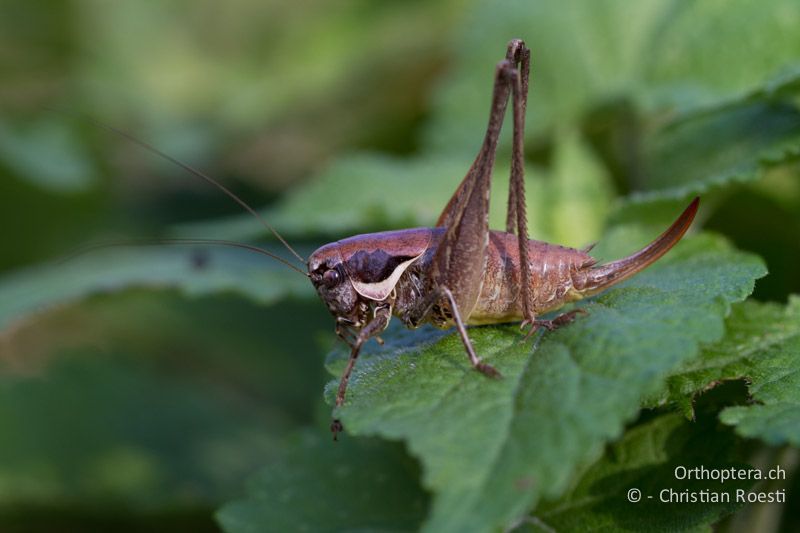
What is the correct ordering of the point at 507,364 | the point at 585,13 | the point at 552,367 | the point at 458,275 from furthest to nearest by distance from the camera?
the point at 585,13 < the point at 458,275 < the point at 507,364 < the point at 552,367

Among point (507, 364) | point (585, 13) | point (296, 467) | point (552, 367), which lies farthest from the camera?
point (585, 13)

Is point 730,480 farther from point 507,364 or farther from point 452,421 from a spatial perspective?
point 452,421

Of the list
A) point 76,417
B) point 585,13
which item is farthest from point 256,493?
point 585,13

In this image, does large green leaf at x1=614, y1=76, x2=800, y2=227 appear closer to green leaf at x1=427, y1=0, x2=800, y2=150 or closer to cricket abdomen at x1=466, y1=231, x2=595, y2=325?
green leaf at x1=427, y1=0, x2=800, y2=150

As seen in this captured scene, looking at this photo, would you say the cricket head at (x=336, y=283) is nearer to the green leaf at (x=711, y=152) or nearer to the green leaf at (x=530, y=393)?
the green leaf at (x=530, y=393)

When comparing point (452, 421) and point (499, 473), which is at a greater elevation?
point (452, 421)
